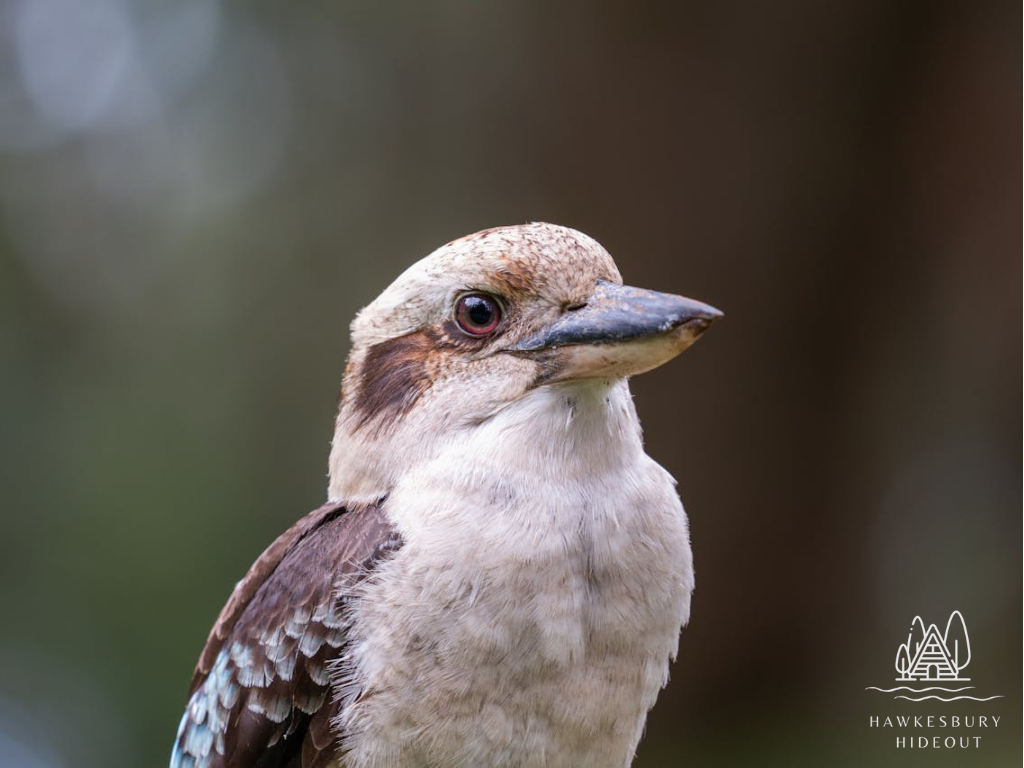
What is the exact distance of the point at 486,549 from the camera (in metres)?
2.52

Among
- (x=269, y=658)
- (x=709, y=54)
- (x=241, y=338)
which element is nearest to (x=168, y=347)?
(x=241, y=338)

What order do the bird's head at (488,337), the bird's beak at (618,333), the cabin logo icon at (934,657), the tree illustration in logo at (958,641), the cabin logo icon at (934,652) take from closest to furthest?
the bird's beak at (618,333)
the bird's head at (488,337)
the cabin logo icon at (934,657)
the cabin logo icon at (934,652)
the tree illustration in logo at (958,641)

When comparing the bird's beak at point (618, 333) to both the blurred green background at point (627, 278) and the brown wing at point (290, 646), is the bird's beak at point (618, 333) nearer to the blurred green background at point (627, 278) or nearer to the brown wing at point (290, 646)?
the brown wing at point (290, 646)

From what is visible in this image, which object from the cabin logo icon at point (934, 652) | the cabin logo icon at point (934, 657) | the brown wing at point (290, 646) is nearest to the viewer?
the brown wing at point (290, 646)

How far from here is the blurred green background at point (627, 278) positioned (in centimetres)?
582

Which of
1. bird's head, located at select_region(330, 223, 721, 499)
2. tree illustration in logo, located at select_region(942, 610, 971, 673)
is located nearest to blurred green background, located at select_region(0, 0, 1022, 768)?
tree illustration in logo, located at select_region(942, 610, 971, 673)

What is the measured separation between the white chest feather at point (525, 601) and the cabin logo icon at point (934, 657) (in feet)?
9.36

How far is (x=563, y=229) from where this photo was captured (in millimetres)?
2727

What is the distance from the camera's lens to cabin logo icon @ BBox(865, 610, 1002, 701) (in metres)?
5.08

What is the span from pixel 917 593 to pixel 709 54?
10.6ft

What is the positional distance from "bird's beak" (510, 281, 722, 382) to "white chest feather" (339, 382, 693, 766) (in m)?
0.10

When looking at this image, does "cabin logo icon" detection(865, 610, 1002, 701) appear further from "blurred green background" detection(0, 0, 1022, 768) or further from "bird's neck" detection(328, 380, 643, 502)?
"bird's neck" detection(328, 380, 643, 502)

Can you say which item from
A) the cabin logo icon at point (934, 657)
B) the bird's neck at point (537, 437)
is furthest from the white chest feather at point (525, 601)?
the cabin logo icon at point (934, 657)

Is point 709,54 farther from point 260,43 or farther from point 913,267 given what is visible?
point 260,43
